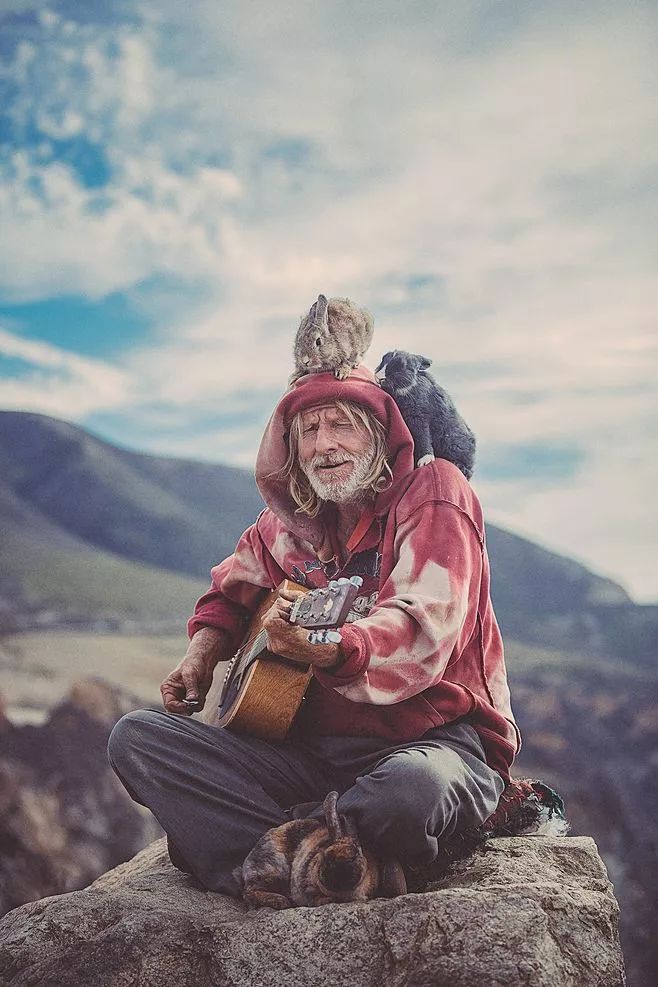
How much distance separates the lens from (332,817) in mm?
2242

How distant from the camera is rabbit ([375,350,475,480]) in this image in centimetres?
283

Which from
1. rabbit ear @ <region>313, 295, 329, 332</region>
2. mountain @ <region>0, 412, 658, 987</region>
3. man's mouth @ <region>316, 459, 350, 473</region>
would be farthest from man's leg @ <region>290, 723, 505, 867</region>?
mountain @ <region>0, 412, 658, 987</region>

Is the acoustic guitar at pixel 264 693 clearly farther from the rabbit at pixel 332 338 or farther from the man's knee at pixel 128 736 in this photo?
the rabbit at pixel 332 338

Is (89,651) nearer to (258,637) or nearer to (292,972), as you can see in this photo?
(258,637)

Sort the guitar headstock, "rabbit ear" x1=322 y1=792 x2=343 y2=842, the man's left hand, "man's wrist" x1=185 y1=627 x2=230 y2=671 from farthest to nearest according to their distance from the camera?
"man's wrist" x1=185 y1=627 x2=230 y2=671, "rabbit ear" x1=322 y1=792 x2=343 y2=842, the man's left hand, the guitar headstock

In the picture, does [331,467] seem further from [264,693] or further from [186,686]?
[186,686]

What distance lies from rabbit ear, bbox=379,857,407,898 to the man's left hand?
54 centimetres

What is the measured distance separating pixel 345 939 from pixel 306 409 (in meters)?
1.48

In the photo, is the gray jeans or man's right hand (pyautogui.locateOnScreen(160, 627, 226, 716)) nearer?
the gray jeans

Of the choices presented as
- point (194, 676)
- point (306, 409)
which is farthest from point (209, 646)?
point (306, 409)

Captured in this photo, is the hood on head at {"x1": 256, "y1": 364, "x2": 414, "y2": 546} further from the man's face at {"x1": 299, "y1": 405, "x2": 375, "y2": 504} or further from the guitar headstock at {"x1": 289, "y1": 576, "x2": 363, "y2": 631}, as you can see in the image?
the guitar headstock at {"x1": 289, "y1": 576, "x2": 363, "y2": 631}

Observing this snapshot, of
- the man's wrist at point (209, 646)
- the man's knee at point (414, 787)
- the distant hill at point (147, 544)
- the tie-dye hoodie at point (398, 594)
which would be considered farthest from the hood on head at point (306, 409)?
the distant hill at point (147, 544)

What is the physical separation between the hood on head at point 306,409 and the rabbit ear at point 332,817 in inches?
34.5

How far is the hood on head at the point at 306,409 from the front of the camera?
9.10ft
